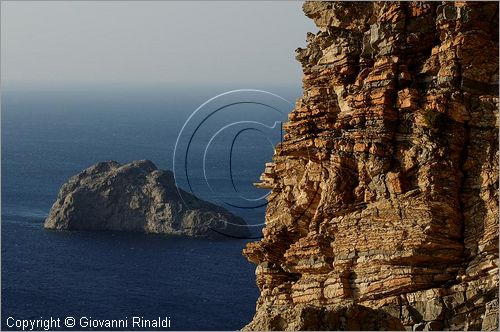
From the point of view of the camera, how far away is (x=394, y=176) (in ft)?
128

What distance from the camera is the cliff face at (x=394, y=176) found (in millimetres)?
37906

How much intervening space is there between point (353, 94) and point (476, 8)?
5.27 metres

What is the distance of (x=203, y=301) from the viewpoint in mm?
147750

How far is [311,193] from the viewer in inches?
1647

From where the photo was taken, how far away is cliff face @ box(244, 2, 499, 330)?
37906 mm

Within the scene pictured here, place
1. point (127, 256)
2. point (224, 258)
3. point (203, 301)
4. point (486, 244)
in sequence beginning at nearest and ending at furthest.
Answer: point (486, 244) → point (203, 301) → point (224, 258) → point (127, 256)

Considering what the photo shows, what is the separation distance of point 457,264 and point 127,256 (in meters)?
155

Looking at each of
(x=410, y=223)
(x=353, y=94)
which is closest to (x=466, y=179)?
(x=410, y=223)

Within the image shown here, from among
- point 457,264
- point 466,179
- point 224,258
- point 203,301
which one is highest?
point 224,258

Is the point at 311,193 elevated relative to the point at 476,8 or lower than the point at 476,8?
lower

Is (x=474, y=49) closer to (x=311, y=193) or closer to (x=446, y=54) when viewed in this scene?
(x=446, y=54)

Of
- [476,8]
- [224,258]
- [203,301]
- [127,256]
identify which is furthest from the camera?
[127,256]

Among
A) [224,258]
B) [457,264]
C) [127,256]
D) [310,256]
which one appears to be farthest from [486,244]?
[127,256]

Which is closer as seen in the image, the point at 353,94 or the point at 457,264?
the point at 457,264
